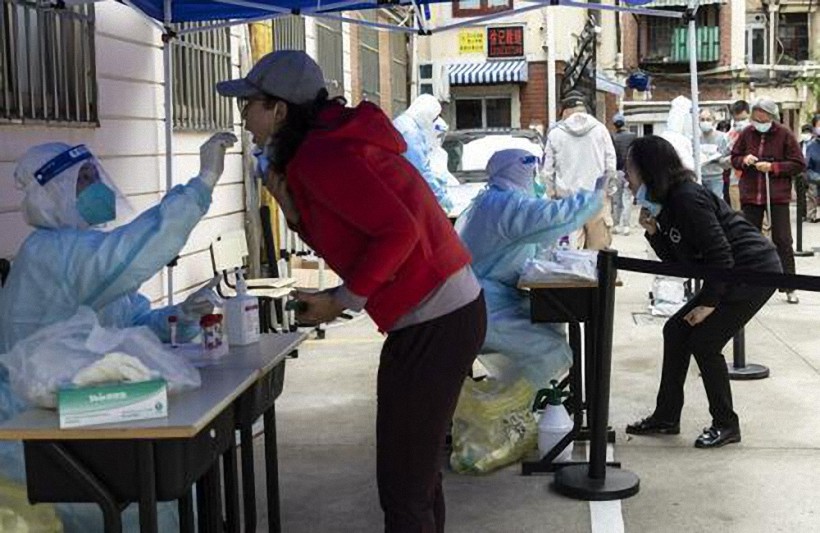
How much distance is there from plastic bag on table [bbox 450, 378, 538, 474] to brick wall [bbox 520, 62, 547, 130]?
69.9ft

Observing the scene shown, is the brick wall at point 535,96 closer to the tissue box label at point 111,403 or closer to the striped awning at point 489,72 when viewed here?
the striped awning at point 489,72

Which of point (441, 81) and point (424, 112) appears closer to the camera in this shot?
point (424, 112)

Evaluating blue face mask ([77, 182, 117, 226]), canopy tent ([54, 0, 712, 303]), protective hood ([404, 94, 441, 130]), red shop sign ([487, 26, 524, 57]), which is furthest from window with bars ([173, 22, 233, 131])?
red shop sign ([487, 26, 524, 57])

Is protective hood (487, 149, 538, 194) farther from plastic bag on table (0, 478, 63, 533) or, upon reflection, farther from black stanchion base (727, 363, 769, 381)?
plastic bag on table (0, 478, 63, 533)

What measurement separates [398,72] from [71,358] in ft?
54.0

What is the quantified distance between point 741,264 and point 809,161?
13.0 m

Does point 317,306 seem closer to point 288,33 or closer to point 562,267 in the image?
point 562,267

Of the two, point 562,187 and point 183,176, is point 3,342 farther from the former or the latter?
point 562,187

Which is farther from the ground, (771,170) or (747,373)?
(771,170)

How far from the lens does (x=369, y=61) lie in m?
15.7

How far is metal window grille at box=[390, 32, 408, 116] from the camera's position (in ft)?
59.7

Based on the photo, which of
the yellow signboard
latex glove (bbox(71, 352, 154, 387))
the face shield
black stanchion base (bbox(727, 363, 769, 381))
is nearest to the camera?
latex glove (bbox(71, 352, 154, 387))

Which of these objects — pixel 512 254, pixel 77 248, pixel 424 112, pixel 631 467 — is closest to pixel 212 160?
pixel 77 248

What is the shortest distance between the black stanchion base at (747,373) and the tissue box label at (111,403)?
5364 mm
